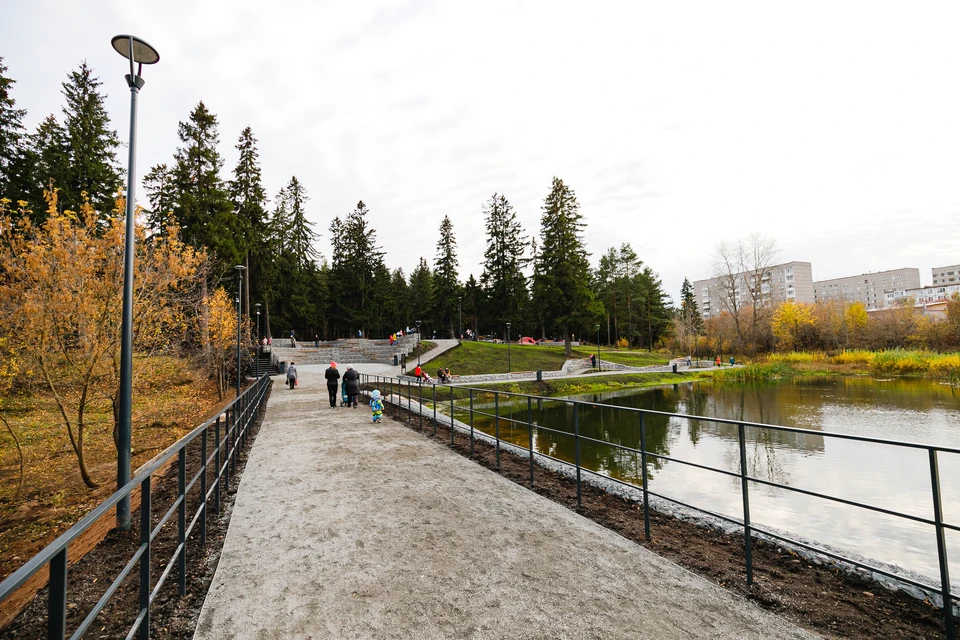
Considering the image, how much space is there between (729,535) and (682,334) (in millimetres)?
65913

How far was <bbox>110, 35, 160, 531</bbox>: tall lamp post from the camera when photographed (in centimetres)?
608

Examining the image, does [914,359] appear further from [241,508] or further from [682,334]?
[241,508]

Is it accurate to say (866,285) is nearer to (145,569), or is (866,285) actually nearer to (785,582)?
(785,582)

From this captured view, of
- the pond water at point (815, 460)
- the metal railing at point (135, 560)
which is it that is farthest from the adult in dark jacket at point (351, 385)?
the metal railing at point (135, 560)

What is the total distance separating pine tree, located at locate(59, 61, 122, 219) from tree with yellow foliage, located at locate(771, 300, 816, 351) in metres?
68.7

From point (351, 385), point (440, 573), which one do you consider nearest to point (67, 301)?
point (351, 385)

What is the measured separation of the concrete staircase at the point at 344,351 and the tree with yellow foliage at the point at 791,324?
154 ft

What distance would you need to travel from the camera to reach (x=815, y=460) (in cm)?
941

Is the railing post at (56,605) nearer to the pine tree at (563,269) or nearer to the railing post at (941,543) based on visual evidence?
the railing post at (941,543)

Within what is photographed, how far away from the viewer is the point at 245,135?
137 feet

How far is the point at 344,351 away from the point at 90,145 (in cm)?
2290

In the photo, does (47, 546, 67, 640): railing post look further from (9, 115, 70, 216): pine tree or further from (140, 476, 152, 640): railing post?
(9, 115, 70, 216): pine tree

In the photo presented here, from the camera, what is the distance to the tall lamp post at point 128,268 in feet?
20.0

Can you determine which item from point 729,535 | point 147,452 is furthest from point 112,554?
point 147,452
